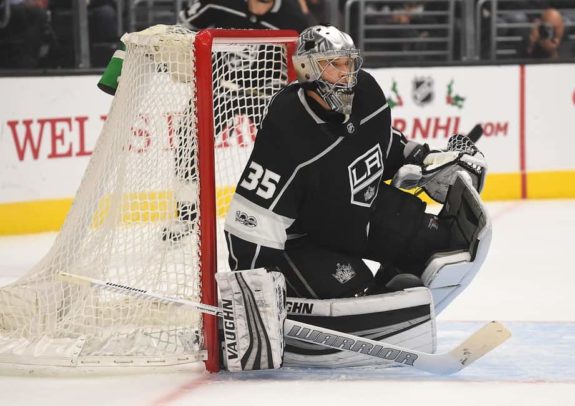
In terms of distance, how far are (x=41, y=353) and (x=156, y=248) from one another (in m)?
0.39

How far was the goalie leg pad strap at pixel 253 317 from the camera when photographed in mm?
3104

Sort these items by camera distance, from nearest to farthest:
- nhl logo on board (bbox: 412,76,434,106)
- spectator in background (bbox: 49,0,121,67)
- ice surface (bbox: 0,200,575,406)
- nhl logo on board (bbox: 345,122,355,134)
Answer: ice surface (bbox: 0,200,575,406)
nhl logo on board (bbox: 345,122,355,134)
spectator in background (bbox: 49,0,121,67)
nhl logo on board (bbox: 412,76,434,106)

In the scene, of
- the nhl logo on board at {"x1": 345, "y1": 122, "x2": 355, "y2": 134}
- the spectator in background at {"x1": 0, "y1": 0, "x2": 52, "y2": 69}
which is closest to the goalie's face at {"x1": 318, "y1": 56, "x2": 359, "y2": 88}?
the nhl logo on board at {"x1": 345, "y1": 122, "x2": 355, "y2": 134}

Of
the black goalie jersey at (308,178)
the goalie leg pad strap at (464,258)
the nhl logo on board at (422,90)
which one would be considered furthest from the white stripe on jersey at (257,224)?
the nhl logo on board at (422,90)

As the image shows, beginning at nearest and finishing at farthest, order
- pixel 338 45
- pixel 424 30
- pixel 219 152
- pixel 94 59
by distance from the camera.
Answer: pixel 338 45 → pixel 219 152 → pixel 94 59 → pixel 424 30

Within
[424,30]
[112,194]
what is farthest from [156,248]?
[424,30]

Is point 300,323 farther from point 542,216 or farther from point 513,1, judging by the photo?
point 513,1

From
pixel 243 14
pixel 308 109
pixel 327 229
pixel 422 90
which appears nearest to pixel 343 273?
pixel 327 229

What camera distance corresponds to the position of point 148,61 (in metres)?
3.36

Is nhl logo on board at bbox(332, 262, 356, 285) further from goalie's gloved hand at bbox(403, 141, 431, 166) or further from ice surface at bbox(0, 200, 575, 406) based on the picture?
goalie's gloved hand at bbox(403, 141, 431, 166)

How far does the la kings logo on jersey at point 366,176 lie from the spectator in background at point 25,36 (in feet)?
10.0

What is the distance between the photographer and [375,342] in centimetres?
318

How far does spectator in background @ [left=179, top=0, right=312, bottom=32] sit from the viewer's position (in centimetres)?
569

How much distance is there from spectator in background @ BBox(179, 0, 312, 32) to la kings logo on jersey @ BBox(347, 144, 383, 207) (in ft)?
8.21
